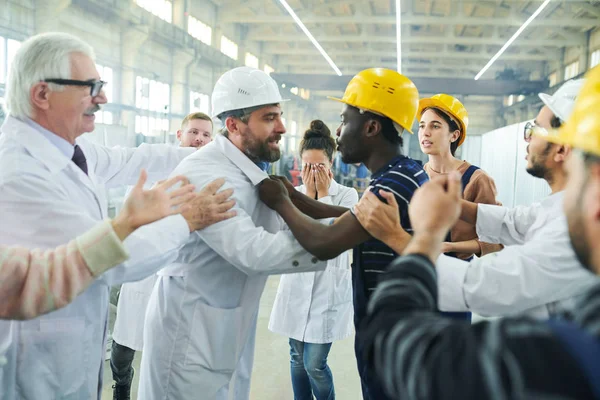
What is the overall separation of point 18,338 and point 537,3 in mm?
11708

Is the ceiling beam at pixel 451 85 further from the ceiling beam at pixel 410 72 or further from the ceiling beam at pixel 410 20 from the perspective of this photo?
the ceiling beam at pixel 410 20

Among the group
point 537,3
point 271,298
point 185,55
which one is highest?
point 537,3

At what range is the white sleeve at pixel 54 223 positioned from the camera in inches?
65.3

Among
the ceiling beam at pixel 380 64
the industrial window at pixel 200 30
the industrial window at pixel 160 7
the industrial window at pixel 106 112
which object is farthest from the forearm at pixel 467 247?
the ceiling beam at pixel 380 64

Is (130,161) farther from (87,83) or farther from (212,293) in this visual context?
(212,293)

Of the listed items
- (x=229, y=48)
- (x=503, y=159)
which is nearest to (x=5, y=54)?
(x=229, y=48)

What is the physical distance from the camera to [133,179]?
294 centimetres

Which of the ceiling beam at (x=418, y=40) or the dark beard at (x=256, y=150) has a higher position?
the ceiling beam at (x=418, y=40)

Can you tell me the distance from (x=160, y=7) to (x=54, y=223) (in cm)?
780

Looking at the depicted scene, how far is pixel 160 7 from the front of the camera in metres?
8.48

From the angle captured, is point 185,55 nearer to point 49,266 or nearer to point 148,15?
point 148,15

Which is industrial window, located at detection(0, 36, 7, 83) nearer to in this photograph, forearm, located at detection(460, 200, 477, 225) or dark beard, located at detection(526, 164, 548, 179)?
forearm, located at detection(460, 200, 477, 225)

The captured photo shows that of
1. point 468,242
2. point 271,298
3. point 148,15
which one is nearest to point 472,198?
point 468,242

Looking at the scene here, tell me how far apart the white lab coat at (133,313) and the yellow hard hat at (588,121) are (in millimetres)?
2961
